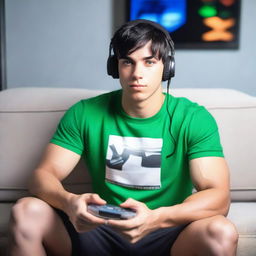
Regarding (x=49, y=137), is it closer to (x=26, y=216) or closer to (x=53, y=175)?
(x=53, y=175)

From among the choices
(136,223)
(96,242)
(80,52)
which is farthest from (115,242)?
(80,52)

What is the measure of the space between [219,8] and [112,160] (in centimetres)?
121

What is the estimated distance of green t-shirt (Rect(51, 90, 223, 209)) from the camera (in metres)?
1.30

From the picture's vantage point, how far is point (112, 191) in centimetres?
131

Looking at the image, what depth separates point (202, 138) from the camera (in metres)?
1.26

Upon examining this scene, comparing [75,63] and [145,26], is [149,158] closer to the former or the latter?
[145,26]

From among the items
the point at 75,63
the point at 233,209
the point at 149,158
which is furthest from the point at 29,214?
the point at 75,63

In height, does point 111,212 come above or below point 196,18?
below

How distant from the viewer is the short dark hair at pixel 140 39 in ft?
4.09

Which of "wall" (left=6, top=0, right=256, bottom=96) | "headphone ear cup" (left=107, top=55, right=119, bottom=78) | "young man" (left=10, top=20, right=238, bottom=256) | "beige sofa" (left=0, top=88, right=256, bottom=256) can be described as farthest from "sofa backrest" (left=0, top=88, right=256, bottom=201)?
"wall" (left=6, top=0, right=256, bottom=96)

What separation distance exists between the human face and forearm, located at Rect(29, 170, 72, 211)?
0.33 m

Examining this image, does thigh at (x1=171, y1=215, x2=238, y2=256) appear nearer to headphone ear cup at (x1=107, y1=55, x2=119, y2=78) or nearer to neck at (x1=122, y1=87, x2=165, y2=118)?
neck at (x1=122, y1=87, x2=165, y2=118)

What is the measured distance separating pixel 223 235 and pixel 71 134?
1.82ft

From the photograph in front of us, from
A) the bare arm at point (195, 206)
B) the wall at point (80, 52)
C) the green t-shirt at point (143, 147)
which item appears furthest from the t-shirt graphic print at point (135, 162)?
the wall at point (80, 52)
